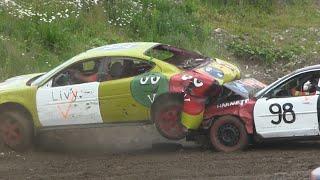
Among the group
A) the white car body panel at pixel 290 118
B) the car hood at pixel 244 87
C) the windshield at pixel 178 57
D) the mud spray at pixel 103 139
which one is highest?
the windshield at pixel 178 57

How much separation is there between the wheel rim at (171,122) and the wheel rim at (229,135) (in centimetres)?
68

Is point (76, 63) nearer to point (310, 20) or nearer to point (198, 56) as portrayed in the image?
point (198, 56)

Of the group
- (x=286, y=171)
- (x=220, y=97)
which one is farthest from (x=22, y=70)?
(x=286, y=171)

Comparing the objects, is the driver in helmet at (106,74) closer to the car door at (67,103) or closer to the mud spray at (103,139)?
the car door at (67,103)

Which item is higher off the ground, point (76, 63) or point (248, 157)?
point (76, 63)

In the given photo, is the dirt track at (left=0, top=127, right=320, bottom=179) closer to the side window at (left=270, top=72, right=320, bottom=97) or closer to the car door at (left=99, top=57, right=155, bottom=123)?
the car door at (left=99, top=57, right=155, bottom=123)

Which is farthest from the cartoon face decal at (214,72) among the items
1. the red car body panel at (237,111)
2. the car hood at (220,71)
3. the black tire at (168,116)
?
the black tire at (168,116)

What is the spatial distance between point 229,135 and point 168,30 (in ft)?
27.9

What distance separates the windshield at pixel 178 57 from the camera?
10.6 meters

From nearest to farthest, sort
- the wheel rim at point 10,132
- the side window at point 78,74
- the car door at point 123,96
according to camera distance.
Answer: the car door at point 123,96 < the side window at point 78,74 < the wheel rim at point 10,132

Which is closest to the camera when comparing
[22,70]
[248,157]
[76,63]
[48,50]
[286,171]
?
[286,171]

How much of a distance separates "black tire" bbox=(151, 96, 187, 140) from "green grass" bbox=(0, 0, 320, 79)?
5539 mm

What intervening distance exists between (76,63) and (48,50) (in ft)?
17.6

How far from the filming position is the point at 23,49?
51.0ft
